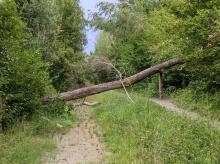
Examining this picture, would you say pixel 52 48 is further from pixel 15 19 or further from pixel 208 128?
pixel 208 128

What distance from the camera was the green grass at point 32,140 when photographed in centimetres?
1058

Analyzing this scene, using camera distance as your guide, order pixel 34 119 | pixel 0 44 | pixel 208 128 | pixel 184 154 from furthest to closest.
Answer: pixel 34 119, pixel 0 44, pixel 208 128, pixel 184 154

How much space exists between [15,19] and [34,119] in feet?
11.7

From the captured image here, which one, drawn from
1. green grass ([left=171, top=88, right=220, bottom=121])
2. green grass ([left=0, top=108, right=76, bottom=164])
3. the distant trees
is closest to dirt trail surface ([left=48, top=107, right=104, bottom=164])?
green grass ([left=0, top=108, right=76, bottom=164])

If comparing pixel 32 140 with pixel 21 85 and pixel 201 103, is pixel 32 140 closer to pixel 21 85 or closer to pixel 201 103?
pixel 21 85

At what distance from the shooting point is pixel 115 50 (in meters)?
45.2

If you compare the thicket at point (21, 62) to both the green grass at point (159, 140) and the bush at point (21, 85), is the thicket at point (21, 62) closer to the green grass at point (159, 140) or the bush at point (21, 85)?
the bush at point (21, 85)

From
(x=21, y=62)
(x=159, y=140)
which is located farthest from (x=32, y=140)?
(x=159, y=140)

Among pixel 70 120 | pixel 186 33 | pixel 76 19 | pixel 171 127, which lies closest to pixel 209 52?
pixel 186 33

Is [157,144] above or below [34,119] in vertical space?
below

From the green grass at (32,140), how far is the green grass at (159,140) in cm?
173

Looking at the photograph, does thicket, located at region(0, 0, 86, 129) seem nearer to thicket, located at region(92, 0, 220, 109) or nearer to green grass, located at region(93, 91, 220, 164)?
green grass, located at region(93, 91, 220, 164)

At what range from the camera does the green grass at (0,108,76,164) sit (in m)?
10.6

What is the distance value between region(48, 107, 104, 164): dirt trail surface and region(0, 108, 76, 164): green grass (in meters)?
0.31
